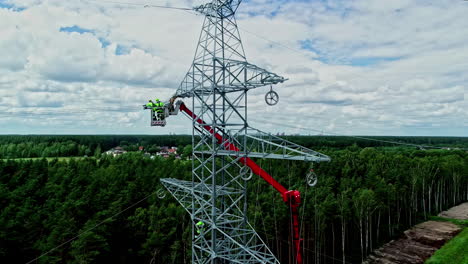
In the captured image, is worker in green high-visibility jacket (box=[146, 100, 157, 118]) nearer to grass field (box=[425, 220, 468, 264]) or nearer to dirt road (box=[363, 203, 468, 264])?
dirt road (box=[363, 203, 468, 264])

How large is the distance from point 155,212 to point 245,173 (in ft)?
48.8

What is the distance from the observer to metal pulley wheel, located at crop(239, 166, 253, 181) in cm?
1318

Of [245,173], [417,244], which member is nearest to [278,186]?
[245,173]

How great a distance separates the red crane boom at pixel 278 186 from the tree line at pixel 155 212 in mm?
10351

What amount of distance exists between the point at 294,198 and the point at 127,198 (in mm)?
22119

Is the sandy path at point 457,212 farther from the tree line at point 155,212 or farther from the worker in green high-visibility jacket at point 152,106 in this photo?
the worker in green high-visibility jacket at point 152,106

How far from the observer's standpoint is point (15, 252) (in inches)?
848

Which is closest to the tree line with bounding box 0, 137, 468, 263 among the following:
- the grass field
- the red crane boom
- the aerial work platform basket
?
the grass field

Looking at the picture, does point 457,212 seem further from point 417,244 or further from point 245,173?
point 245,173

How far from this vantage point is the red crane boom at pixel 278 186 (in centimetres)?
1232

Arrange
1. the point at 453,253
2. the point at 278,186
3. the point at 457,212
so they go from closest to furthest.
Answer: the point at 278,186 → the point at 453,253 → the point at 457,212

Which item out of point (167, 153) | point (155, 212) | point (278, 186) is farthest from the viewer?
point (167, 153)

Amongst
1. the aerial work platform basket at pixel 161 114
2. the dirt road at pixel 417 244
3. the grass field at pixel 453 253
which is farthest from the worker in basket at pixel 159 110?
the grass field at pixel 453 253

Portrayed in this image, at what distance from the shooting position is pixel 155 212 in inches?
995
